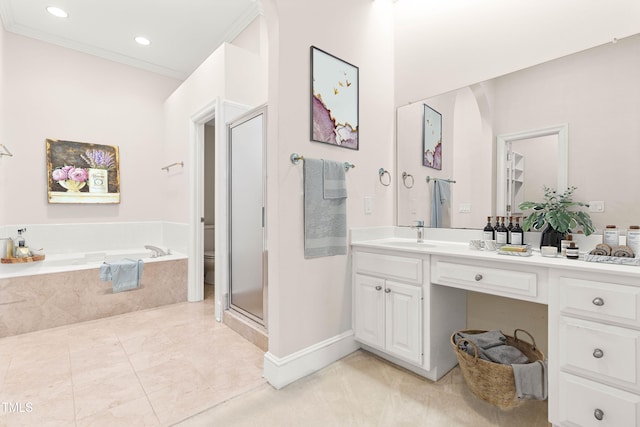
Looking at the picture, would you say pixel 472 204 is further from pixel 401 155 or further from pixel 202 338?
pixel 202 338

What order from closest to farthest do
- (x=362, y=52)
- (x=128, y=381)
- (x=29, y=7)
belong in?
(x=128, y=381)
(x=362, y=52)
(x=29, y=7)

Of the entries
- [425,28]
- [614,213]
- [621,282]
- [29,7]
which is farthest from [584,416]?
[29,7]

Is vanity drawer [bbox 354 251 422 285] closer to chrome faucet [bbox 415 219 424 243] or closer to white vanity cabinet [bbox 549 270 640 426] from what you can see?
chrome faucet [bbox 415 219 424 243]

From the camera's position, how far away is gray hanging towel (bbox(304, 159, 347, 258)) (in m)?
1.95

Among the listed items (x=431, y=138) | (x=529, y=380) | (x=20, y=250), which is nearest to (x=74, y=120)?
(x=20, y=250)

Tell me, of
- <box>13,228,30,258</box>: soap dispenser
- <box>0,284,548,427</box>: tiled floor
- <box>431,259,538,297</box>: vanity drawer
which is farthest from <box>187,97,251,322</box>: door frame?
<box>431,259,538,297</box>: vanity drawer

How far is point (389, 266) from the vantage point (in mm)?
1986

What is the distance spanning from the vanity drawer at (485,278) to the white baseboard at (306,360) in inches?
32.4

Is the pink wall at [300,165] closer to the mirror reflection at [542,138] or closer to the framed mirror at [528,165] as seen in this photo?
the mirror reflection at [542,138]

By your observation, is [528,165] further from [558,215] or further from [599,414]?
[599,414]

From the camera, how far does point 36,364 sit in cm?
209

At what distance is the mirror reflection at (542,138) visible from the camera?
5.20 ft

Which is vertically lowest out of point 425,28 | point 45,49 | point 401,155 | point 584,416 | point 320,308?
point 584,416

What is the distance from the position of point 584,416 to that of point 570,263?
0.62 meters
